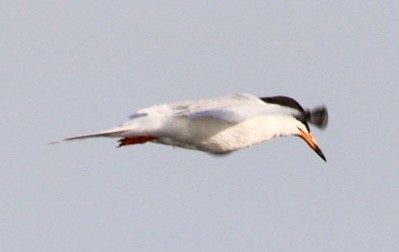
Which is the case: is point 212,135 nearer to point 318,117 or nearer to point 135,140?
point 135,140

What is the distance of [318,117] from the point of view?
17062mm

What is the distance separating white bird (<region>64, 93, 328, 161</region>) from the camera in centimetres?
1611

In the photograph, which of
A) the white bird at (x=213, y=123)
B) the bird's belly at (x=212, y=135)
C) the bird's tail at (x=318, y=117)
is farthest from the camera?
the bird's tail at (x=318, y=117)

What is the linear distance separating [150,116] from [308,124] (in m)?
2.00

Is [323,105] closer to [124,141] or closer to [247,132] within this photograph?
[247,132]

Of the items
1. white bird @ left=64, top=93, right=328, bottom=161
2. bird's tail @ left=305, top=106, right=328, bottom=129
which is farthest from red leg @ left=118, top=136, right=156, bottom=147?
bird's tail @ left=305, top=106, right=328, bottom=129

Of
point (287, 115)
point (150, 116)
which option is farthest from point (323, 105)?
point (150, 116)

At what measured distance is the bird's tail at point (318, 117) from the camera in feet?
55.5

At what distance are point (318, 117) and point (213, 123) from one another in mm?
1126

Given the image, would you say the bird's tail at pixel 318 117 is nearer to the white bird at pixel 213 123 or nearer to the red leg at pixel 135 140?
the white bird at pixel 213 123

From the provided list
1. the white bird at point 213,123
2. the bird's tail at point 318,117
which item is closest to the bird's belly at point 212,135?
the white bird at point 213,123

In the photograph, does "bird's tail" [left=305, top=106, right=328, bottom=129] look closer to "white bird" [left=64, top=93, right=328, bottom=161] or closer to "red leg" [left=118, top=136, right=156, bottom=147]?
"white bird" [left=64, top=93, right=328, bottom=161]

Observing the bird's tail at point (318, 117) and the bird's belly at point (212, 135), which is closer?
the bird's belly at point (212, 135)

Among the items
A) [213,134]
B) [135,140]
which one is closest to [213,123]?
[213,134]
